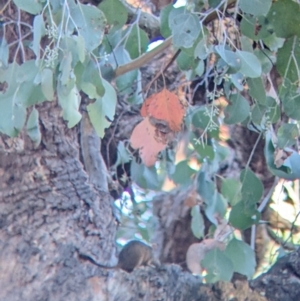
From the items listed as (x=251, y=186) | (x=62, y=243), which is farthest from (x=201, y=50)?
(x=62, y=243)

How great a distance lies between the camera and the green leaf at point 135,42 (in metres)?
1.13

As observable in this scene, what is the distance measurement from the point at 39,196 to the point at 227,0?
0.46 meters

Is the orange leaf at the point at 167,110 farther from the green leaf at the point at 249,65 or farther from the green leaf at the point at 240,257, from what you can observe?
the green leaf at the point at 240,257

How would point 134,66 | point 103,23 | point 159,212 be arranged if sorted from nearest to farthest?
point 103,23
point 134,66
point 159,212

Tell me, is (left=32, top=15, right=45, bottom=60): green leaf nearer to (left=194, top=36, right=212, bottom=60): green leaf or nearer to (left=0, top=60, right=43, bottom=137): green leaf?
(left=0, top=60, right=43, bottom=137): green leaf

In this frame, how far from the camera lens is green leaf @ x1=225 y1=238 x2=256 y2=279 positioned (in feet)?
4.12

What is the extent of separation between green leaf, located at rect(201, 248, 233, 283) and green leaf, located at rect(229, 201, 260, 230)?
8 cm

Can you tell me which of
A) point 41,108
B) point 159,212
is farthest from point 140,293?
point 159,212

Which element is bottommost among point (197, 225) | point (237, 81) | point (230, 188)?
point (197, 225)

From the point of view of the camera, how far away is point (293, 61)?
3.08 ft

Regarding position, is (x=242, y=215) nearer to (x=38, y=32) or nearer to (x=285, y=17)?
(x=285, y=17)

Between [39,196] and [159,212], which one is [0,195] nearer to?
[39,196]

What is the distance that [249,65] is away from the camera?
0.88 m

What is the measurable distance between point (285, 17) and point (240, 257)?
1.72 feet
